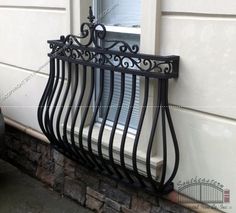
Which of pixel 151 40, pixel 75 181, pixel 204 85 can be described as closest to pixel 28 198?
pixel 75 181

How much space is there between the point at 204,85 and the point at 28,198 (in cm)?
209

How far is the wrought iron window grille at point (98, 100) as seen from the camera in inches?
110

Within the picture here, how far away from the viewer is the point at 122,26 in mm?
3258

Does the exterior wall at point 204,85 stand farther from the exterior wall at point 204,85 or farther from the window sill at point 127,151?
the window sill at point 127,151

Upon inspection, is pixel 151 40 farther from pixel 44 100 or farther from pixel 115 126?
pixel 44 100

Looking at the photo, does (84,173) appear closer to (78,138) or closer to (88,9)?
(78,138)

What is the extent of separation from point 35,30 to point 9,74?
73cm

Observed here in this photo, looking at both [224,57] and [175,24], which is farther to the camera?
[175,24]

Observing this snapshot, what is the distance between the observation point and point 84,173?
12.0 feet

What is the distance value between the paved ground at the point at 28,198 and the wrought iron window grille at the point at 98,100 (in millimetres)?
498

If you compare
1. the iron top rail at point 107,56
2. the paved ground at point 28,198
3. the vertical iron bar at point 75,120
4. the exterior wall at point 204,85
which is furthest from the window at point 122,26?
the paved ground at point 28,198

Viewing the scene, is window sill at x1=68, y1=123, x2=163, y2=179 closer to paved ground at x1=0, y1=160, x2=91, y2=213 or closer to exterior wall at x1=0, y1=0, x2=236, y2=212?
exterior wall at x1=0, y1=0, x2=236, y2=212

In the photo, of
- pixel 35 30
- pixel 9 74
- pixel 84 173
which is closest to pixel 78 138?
pixel 84 173

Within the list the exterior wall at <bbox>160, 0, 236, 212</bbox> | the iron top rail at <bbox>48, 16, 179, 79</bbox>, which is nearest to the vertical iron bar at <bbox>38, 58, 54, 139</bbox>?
the iron top rail at <bbox>48, 16, 179, 79</bbox>
